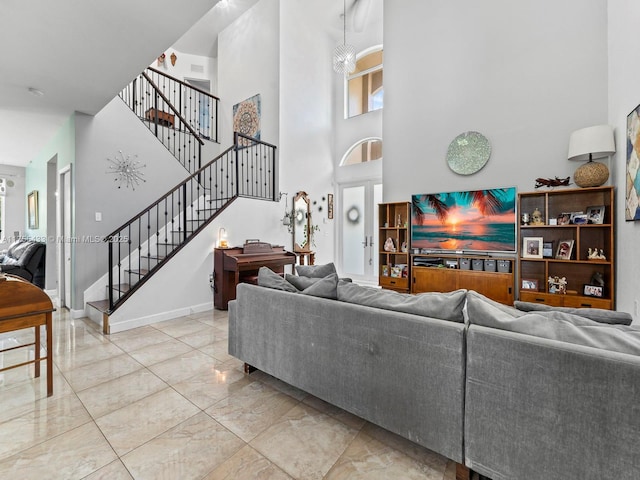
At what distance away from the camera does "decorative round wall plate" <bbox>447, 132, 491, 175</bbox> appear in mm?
4523

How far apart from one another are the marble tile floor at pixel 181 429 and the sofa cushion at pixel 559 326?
2.76 feet

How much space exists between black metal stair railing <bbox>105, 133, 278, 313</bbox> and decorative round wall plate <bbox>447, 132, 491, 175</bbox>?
3.38 m

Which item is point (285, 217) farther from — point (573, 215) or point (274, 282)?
point (573, 215)

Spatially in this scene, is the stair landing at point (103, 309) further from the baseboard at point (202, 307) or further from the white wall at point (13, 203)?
the white wall at point (13, 203)

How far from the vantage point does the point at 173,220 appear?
5297 mm

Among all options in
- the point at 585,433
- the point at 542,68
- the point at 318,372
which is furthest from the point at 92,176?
the point at 542,68

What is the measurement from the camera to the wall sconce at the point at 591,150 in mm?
3260

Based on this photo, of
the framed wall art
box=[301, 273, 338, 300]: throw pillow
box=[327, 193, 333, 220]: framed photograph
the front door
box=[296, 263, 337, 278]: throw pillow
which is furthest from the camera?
box=[327, 193, 333, 220]: framed photograph

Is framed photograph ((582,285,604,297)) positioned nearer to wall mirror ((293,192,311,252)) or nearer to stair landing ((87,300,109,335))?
wall mirror ((293,192,311,252))

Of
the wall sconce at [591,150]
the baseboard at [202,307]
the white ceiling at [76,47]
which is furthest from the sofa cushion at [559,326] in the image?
the baseboard at [202,307]

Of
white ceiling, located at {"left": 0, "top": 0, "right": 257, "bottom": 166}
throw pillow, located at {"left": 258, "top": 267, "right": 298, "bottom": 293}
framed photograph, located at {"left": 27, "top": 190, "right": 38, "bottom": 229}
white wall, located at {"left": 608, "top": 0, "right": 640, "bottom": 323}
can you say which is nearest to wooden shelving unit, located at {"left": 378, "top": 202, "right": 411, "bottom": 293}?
white wall, located at {"left": 608, "top": 0, "right": 640, "bottom": 323}

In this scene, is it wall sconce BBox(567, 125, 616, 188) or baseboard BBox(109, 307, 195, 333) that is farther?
baseboard BBox(109, 307, 195, 333)

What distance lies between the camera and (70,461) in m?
1.59

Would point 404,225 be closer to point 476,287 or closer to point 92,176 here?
point 476,287
